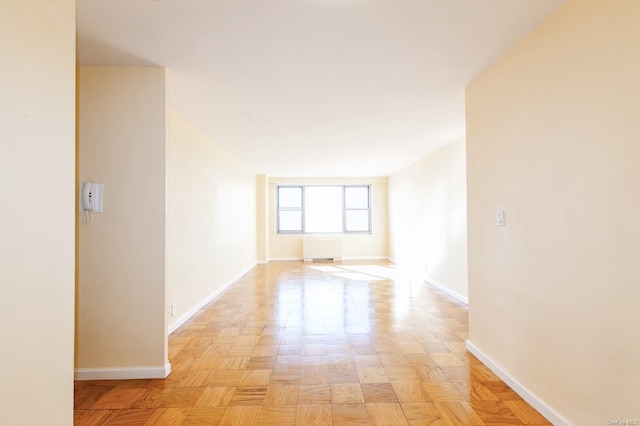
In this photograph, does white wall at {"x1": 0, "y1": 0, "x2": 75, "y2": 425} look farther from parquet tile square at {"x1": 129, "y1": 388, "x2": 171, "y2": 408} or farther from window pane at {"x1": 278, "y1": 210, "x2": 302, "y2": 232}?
window pane at {"x1": 278, "y1": 210, "x2": 302, "y2": 232}

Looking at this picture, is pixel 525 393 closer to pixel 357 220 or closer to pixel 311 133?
pixel 311 133

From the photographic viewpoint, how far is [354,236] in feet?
29.7

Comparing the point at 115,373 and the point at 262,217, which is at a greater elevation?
the point at 262,217

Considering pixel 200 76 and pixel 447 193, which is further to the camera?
pixel 447 193

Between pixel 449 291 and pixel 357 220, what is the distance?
4.51 meters

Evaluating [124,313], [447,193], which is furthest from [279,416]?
[447,193]

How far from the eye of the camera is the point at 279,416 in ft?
6.32

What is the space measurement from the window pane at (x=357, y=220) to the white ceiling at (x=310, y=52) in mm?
5434

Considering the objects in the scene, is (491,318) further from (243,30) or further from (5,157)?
(5,157)

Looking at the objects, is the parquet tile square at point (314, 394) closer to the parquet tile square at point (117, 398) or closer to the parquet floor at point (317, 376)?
the parquet floor at point (317, 376)

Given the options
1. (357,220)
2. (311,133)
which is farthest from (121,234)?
(357,220)

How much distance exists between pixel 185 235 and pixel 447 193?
378 centimetres

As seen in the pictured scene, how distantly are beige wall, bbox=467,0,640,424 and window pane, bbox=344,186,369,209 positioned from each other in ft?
22.0

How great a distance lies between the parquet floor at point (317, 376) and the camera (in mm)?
1933
